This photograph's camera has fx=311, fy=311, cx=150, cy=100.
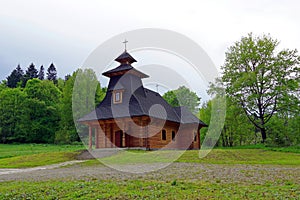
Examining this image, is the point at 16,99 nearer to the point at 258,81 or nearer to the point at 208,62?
the point at 258,81

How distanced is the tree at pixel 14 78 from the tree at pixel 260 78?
2491 inches

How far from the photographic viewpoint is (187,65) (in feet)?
54.2

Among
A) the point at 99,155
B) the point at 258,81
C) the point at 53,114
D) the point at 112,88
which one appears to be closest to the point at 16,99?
the point at 53,114

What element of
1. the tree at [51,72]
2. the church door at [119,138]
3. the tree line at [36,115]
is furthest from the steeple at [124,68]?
the tree at [51,72]

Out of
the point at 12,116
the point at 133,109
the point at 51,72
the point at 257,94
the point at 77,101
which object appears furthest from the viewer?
the point at 51,72

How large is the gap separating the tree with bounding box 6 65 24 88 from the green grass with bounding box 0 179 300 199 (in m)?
77.8

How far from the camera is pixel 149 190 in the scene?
900 cm

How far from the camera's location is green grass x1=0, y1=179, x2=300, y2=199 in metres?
8.26

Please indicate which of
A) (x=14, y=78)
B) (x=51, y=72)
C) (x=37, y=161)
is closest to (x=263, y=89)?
(x=37, y=161)

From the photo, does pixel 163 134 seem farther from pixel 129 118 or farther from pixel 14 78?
pixel 14 78

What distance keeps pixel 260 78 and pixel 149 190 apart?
90.5 ft

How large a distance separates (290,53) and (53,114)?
4001 centimetres

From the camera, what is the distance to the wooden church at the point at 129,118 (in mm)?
26125

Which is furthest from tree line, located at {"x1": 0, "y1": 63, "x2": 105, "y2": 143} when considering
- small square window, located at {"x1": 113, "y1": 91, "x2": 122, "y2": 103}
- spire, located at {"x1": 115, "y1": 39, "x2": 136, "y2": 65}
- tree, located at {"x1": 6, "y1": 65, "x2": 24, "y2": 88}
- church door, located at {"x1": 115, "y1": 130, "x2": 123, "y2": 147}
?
tree, located at {"x1": 6, "y1": 65, "x2": 24, "y2": 88}
